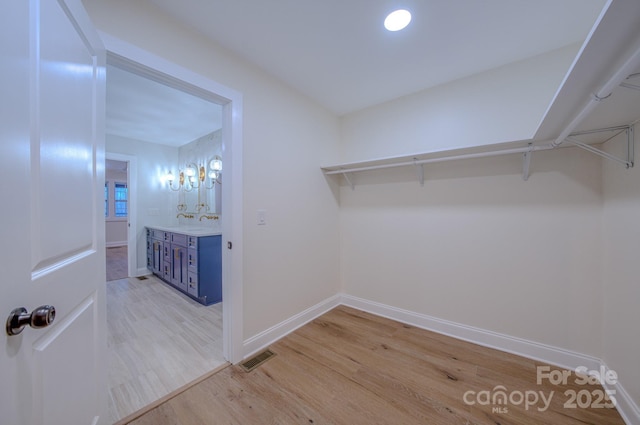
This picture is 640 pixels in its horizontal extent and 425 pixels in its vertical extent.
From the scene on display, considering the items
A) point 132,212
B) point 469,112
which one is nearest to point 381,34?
point 469,112

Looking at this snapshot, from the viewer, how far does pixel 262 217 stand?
2037 millimetres

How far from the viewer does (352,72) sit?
209 cm

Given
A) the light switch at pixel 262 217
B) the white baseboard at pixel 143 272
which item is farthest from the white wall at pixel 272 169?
the white baseboard at pixel 143 272

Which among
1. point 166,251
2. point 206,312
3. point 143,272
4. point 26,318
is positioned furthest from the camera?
point 143,272

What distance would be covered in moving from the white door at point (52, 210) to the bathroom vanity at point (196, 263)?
1.82 meters

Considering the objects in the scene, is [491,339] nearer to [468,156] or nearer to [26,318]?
[468,156]

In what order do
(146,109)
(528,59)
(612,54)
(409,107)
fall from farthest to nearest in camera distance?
1. (146,109)
2. (409,107)
3. (528,59)
4. (612,54)

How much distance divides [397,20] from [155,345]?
10.5 ft

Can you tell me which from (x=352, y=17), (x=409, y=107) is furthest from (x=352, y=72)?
(x=409, y=107)

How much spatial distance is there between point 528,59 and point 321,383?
2.95 metres

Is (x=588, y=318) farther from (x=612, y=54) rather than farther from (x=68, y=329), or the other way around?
(x=68, y=329)

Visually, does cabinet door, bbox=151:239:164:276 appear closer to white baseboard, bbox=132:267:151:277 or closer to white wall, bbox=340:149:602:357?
white baseboard, bbox=132:267:151:277

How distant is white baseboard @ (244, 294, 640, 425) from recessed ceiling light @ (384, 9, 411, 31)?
249 centimetres

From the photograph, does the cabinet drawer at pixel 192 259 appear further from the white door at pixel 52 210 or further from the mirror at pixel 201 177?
the white door at pixel 52 210
